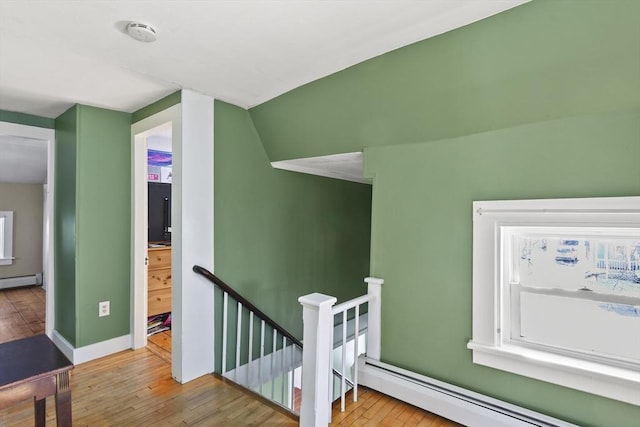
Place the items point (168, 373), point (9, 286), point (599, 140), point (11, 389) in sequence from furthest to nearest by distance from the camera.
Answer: point (9, 286)
point (168, 373)
point (599, 140)
point (11, 389)

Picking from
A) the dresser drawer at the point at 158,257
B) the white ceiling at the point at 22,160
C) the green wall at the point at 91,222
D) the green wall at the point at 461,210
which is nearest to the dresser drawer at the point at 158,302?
the dresser drawer at the point at 158,257

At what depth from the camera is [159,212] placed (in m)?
4.12

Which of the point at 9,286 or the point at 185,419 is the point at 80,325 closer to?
the point at 185,419

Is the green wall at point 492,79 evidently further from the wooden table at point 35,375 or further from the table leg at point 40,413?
the table leg at point 40,413

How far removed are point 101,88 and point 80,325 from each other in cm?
191

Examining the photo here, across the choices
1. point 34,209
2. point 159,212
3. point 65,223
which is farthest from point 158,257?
point 34,209

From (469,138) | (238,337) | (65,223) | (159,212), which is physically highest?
(469,138)

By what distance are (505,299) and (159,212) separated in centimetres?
382

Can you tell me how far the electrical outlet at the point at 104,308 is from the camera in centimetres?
287

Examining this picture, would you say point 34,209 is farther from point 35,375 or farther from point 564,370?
point 564,370

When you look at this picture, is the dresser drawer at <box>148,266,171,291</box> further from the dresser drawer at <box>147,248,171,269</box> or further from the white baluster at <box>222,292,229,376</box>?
the white baluster at <box>222,292,229,376</box>

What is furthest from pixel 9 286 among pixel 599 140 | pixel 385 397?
pixel 599 140

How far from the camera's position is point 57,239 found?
3.08 metres

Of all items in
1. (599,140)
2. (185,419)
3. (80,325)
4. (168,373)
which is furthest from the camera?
(80,325)
